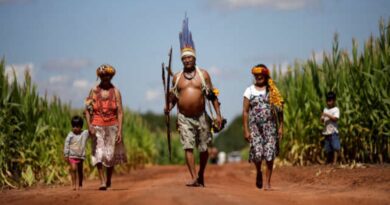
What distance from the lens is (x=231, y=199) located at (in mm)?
8602

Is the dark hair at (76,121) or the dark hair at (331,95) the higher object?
the dark hair at (331,95)

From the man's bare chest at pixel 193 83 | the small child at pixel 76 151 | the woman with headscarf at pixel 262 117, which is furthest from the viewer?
the small child at pixel 76 151

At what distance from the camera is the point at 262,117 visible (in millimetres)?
11500

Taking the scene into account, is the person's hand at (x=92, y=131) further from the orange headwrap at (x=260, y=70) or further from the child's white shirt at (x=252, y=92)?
the orange headwrap at (x=260, y=70)

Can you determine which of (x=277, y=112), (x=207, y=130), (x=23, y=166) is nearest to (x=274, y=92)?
(x=277, y=112)

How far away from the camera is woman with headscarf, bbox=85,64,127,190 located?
38.8 ft

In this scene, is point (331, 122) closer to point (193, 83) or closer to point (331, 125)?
point (331, 125)

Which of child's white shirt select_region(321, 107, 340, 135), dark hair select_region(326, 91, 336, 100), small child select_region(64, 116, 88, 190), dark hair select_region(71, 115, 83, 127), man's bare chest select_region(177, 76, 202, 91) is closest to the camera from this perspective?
man's bare chest select_region(177, 76, 202, 91)

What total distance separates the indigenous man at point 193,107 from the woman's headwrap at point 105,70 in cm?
98

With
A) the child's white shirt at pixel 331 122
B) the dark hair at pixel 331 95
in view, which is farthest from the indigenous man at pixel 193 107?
the dark hair at pixel 331 95

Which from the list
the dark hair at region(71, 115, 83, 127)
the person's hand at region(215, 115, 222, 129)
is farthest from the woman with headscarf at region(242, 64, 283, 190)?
the dark hair at region(71, 115, 83, 127)

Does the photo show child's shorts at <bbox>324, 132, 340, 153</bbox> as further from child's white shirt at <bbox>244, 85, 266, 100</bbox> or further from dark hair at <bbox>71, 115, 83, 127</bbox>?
dark hair at <bbox>71, 115, 83, 127</bbox>

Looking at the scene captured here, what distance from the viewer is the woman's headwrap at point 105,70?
1188 centimetres

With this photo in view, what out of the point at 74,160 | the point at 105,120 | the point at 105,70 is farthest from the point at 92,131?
the point at 74,160
